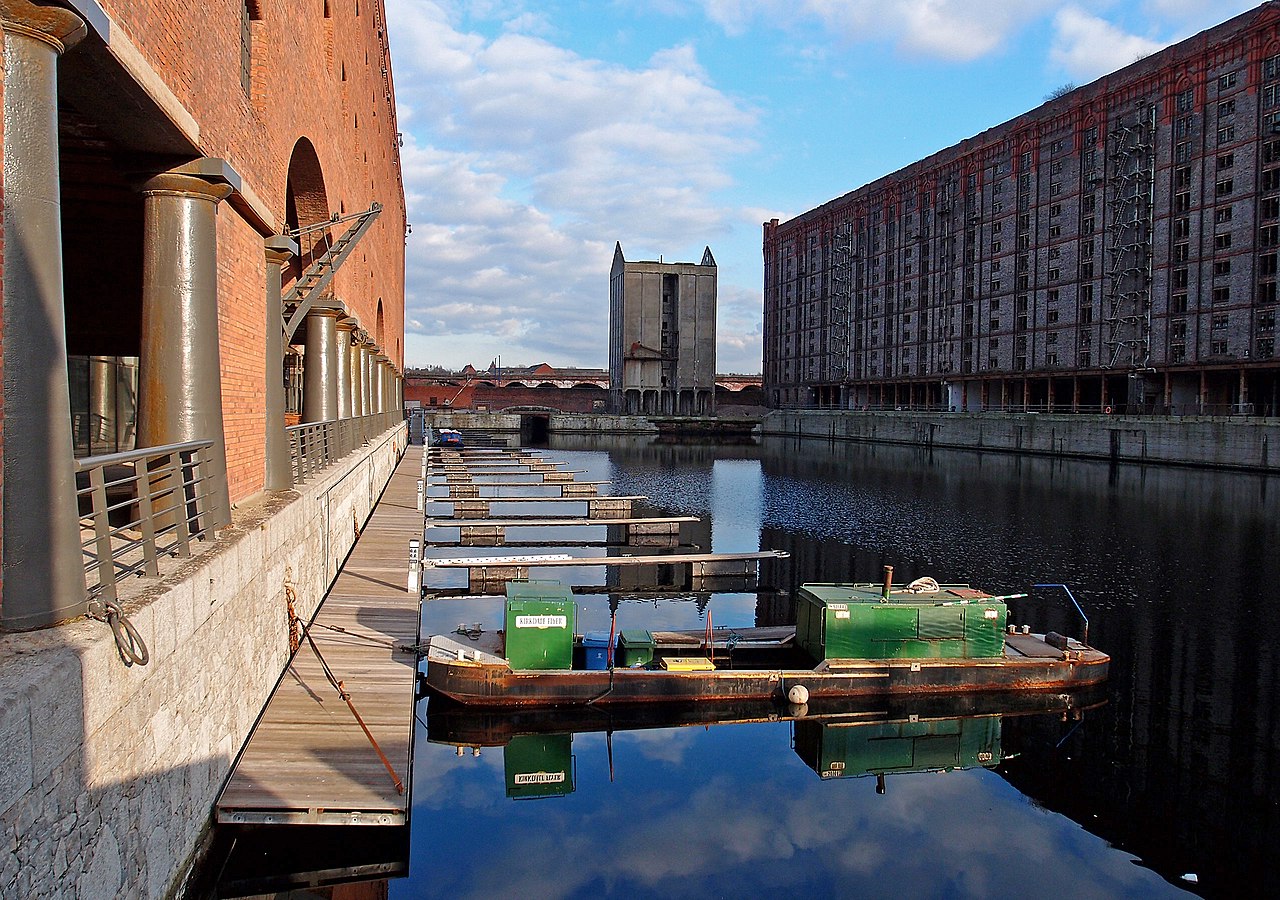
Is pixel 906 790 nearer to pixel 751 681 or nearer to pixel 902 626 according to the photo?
pixel 751 681

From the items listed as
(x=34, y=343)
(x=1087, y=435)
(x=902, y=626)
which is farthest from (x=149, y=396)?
(x=1087, y=435)

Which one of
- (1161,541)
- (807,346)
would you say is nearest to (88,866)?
A: (1161,541)

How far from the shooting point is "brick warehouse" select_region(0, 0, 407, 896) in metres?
5.46

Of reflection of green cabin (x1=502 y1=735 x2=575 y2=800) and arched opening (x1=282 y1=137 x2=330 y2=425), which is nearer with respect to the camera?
reflection of green cabin (x1=502 y1=735 x2=575 y2=800)

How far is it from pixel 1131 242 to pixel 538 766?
7169 cm

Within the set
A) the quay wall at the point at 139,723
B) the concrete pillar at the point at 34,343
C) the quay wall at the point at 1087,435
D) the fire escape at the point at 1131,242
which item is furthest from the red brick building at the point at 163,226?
the fire escape at the point at 1131,242

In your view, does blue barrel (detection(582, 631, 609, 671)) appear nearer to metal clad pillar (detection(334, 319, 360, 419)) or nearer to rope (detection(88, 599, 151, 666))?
rope (detection(88, 599, 151, 666))

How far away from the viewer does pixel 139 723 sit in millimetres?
6316

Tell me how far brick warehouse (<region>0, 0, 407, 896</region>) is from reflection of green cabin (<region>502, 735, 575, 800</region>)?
12.3 ft

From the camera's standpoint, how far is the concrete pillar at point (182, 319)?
30.0 feet

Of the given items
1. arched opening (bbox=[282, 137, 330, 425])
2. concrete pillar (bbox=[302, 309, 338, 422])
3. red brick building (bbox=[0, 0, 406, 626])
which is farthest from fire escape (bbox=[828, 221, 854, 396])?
concrete pillar (bbox=[302, 309, 338, 422])

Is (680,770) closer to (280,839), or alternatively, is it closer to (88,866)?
(280,839)

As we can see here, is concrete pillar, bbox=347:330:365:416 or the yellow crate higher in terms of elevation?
concrete pillar, bbox=347:330:365:416

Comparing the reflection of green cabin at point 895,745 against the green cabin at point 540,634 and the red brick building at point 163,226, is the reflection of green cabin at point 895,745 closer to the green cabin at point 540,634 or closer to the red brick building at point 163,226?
the green cabin at point 540,634
